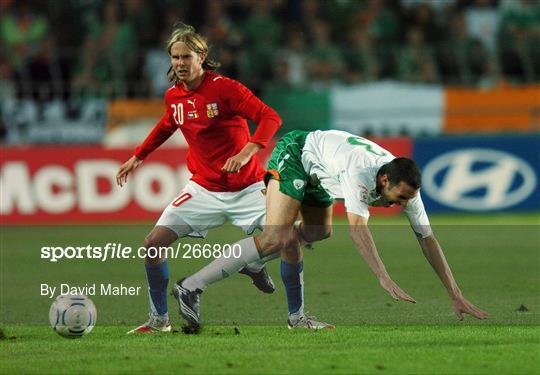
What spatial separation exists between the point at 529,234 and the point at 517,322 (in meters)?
7.49

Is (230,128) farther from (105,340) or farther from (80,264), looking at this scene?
(80,264)

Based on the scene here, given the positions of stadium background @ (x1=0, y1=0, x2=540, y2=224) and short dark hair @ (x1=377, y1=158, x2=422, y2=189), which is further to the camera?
stadium background @ (x1=0, y1=0, x2=540, y2=224)

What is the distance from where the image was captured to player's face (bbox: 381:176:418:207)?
7242mm

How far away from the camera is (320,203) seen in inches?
335

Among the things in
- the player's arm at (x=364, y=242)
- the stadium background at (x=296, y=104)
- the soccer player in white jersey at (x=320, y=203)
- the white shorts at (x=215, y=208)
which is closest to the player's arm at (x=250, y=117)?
the soccer player in white jersey at (x=320, y=203)

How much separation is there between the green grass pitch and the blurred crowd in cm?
396

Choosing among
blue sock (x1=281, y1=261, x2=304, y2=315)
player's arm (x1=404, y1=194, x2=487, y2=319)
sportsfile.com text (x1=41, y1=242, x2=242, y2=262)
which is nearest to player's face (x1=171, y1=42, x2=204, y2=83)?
blue sock (x1=281, y1=261, x2=304, y2=315)

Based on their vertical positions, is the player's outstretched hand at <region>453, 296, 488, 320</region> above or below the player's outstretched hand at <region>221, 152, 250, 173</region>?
below

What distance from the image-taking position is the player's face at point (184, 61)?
8.33 metres

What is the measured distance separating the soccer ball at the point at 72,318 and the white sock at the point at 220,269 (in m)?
0.69

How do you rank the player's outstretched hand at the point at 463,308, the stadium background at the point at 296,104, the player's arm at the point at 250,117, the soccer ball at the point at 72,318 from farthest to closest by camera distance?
the stadium background at the point at 296,104
the player's arm at the point at 250,117
the soccer ball at the point at 72,318
the player's outstretched hand at the point at 463,308

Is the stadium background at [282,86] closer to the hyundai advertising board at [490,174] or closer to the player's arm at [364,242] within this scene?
the hyundai advertising board at [490,174]

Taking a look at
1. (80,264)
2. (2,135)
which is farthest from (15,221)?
(80,264)

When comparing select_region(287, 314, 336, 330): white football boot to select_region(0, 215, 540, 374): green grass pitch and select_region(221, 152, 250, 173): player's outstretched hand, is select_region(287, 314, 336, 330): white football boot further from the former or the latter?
select_region(221, 152, 250, 173): player's outstretched hand
